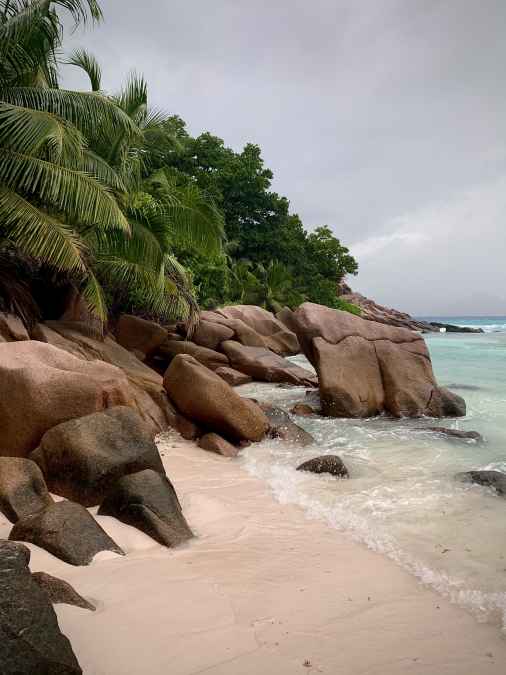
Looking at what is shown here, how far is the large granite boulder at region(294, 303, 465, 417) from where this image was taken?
9.21 meters

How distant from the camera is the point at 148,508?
3713mm

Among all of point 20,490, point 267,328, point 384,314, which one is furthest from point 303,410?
point 384,314

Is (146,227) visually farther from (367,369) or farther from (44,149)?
(367,369)

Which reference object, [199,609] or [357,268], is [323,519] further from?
[357,268]

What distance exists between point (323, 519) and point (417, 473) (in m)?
Result: 2.02

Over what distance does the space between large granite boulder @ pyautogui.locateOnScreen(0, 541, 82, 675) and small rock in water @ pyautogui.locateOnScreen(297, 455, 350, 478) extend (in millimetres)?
4029

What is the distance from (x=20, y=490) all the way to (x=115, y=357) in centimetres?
548

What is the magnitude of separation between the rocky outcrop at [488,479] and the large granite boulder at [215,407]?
278 cm

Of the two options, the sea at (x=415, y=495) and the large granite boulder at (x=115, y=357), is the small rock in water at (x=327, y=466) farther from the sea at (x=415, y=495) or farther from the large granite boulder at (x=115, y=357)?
the large granite boulder at (x=115, y=357)

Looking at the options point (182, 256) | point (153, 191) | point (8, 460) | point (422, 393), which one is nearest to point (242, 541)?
point (8, 460)

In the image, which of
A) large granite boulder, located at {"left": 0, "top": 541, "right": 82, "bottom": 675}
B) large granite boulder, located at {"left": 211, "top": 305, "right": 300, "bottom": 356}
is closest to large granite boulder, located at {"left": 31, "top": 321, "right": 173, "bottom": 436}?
large granite boulder, located at {"left": 0, "top": 541, "right": 82, "bottom": 675}

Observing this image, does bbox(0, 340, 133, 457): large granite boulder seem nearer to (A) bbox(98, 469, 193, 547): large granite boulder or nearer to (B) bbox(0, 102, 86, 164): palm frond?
(A) bbox(98, 469, 193, 547): large granite boulder

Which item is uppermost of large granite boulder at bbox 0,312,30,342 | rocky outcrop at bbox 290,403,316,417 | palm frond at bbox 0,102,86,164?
palm frond at bbox 0,102,86,164

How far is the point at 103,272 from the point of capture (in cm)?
1129
